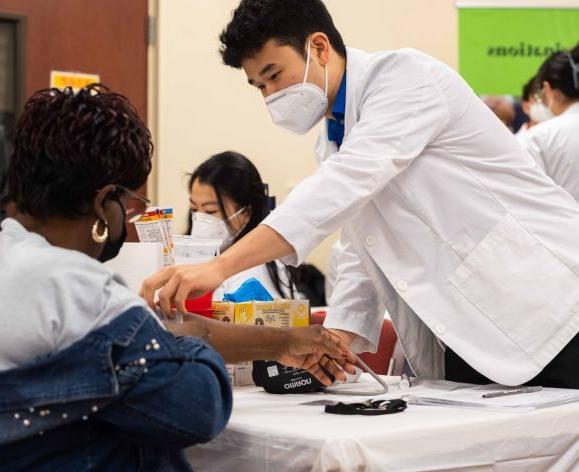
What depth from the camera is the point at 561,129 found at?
10.7 feet

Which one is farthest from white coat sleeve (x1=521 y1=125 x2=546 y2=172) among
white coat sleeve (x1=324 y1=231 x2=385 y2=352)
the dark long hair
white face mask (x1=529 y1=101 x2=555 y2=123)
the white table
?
the white table

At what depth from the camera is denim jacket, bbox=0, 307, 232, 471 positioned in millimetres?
1137

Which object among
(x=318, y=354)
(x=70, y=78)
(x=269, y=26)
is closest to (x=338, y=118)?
(x=269, y=26)

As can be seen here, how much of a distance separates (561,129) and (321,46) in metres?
1.66

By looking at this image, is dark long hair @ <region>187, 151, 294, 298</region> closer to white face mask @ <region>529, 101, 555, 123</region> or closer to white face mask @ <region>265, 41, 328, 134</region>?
white face mask @ <region>265, 41, 328, 134</region>

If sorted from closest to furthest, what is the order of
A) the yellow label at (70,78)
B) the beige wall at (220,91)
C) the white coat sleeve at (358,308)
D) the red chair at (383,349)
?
1. the white coat sleeve at (358,308)
2. the red chair at (383,349)
3. the yellow label at (70,78)
4. the beige wall at (220,91)

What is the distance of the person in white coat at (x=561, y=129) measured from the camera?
3244mm

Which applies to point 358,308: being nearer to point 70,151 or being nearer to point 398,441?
point 398,441

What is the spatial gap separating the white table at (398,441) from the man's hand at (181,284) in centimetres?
20

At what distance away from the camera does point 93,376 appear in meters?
1.14

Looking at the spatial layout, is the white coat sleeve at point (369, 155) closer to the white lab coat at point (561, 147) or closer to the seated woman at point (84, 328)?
the seated woman at point (84, 328)

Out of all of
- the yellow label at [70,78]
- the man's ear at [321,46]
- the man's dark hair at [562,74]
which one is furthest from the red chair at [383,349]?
the yellow label at [70,78]

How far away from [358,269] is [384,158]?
37 cm

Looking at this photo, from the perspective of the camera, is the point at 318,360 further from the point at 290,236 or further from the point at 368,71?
the point at 368,71
